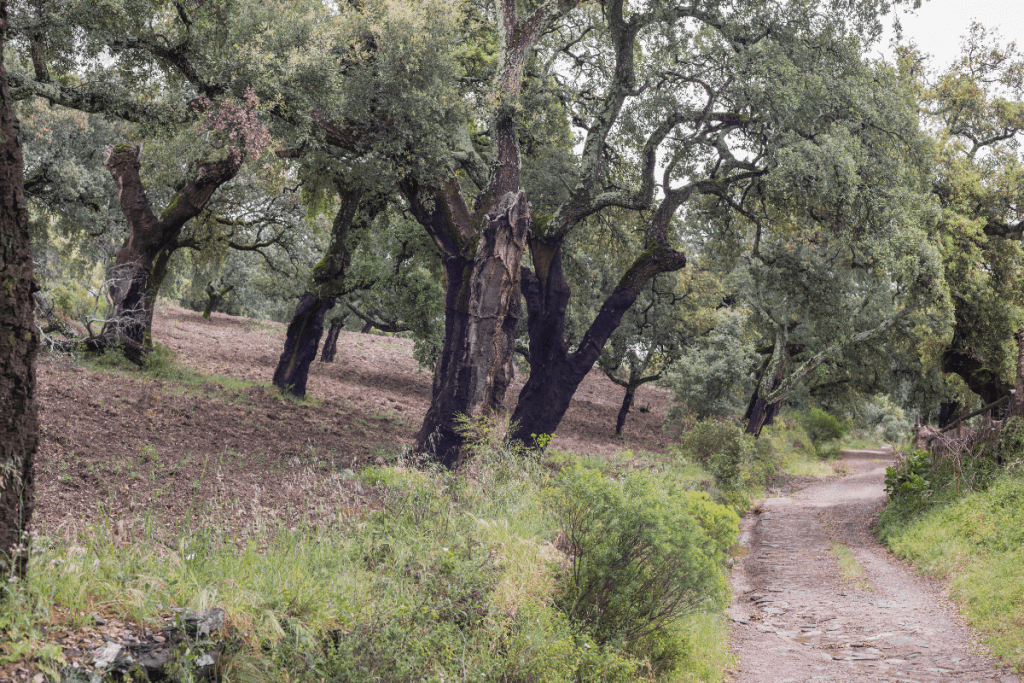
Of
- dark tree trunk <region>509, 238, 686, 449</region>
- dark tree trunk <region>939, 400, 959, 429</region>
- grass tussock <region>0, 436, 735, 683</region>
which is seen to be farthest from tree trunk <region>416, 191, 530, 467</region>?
dark tree trunk <region>939, 400, 959, 429</region>

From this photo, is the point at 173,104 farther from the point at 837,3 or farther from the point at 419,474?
the point at 837,3

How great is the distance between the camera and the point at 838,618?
318 inches

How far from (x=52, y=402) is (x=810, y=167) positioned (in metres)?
12.2

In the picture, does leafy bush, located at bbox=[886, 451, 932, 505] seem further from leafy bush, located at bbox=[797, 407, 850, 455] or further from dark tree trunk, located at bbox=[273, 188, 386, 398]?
leafy bush, located at bbox=[797, 407, 850, 455]

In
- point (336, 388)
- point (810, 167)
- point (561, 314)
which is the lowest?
point (336, 388)

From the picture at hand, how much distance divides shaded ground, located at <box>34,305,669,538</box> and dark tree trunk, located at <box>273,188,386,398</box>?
0.75m

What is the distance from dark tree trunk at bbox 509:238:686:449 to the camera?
13.5 m

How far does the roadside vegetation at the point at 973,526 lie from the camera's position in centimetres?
737

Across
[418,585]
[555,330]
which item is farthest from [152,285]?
[418,585]

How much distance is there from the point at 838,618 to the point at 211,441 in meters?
8.71

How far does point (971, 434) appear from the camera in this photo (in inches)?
457

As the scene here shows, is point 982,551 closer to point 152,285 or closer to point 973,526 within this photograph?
point 973,526

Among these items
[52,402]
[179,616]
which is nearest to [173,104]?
[52,402]

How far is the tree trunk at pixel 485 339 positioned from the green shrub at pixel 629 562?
4595mm
